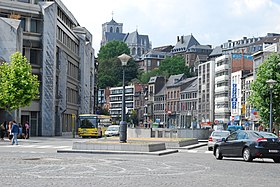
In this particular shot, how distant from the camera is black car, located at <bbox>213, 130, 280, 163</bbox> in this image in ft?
91.2

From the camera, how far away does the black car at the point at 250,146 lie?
27.8 m

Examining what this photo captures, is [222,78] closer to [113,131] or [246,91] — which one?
[246,91]

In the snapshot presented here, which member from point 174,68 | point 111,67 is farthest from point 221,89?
point 111,67

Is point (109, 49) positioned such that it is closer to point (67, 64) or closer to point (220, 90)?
point (220, 90)

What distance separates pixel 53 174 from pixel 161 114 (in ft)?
516

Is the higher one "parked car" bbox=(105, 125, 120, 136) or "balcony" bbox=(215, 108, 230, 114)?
"balcony" bbox=(215, 108, 230, 114)

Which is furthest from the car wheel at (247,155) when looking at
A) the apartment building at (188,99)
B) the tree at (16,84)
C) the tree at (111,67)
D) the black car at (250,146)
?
the tree at (111,67)

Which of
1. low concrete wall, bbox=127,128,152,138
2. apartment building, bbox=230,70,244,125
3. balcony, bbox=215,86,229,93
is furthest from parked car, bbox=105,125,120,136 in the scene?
balcony, bbox=215,86,229,93

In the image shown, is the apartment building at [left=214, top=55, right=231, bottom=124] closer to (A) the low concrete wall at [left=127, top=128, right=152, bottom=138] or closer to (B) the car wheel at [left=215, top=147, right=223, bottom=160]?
(A) the low concrete wall at [left=127, top=128, right=152, bottom=138]

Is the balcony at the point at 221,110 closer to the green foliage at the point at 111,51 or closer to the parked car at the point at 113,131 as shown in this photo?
the green foliage at the point at 111,51

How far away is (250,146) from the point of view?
2816cm

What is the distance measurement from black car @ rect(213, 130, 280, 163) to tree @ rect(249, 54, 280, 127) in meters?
32.2

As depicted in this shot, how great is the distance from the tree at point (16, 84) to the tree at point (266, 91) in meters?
22.5

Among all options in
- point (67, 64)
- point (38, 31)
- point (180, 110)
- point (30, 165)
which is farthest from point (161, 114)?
point (30, 165)
